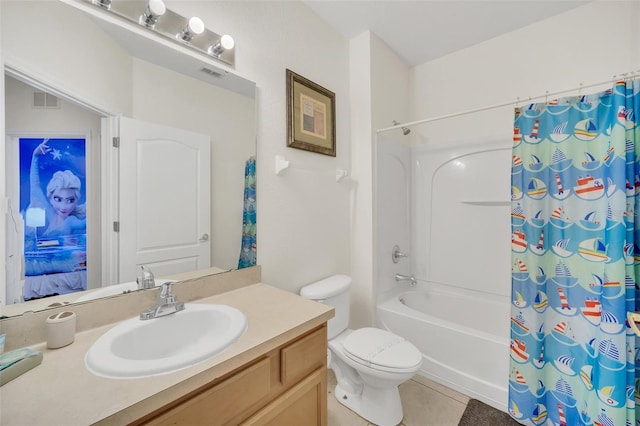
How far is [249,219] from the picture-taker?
4.70 feet

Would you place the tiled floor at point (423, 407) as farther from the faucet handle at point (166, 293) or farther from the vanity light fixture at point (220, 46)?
the vanity light fixture at point (220, 46)

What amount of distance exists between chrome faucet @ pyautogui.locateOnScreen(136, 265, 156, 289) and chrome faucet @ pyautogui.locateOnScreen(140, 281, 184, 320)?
6 cm

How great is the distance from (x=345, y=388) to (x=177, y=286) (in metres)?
1.23

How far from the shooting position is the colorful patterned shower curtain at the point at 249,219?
1.42m

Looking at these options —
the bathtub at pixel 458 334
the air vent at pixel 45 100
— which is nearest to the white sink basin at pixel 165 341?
the air vent at pixel 45 100

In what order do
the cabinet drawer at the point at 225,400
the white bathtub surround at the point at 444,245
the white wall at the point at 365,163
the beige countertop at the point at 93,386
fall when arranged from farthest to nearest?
the white wall at the point at 365,163
the white bathtub surround at the point at 444,245
the cabinet drawer at the point at 225,400
the beige countertop at the point at 93,386

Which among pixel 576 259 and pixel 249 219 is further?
pixel 249 219

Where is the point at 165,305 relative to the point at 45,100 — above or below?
below

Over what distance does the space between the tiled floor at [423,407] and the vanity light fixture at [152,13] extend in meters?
2.19

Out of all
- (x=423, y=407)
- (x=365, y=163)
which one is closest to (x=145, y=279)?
(x=365, y=163)

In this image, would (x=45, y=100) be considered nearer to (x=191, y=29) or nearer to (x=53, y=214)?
(x=53, y=214)

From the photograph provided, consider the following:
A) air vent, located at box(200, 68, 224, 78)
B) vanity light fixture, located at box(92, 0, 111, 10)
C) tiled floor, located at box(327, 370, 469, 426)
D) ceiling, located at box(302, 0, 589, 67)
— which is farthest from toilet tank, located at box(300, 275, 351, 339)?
ceiling, located at box(302, 0, 589, 67)

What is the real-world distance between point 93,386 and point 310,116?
165 cm

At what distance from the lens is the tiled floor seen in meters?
1.50
